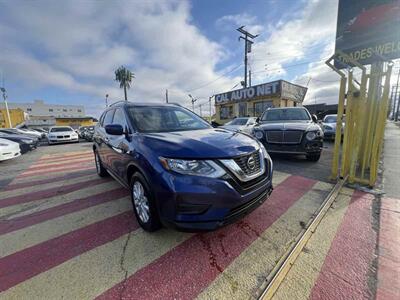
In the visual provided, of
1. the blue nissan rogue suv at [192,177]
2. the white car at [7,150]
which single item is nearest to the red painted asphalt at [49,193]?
the blue nissan rogue suv at [192,177]

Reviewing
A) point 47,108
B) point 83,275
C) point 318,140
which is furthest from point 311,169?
point 47,108

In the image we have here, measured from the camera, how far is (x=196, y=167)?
6.70ft

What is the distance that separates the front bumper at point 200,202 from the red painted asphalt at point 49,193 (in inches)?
137

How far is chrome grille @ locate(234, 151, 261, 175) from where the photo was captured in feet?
7.22

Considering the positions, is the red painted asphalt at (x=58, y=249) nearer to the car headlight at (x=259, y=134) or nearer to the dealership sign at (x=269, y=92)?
the car headlight at (x=259, y=134)

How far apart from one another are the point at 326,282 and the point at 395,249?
3.73 feet

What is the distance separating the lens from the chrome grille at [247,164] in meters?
2.20

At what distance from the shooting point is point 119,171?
330 centimetres

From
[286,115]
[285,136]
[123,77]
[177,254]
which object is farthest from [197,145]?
[123,77]

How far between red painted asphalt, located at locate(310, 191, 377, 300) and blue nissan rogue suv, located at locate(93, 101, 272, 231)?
0.90m

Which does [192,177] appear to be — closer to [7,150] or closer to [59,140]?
[7,150]

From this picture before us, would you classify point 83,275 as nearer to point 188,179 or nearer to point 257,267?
point 188,179

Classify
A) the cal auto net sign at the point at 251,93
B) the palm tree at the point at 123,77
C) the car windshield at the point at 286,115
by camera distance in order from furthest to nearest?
the palm tree at the point at 123,77, the cal auto net sign at the point at 251,93, the car windshield at the point at 286,115

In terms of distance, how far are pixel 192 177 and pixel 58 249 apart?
74.8 inches
